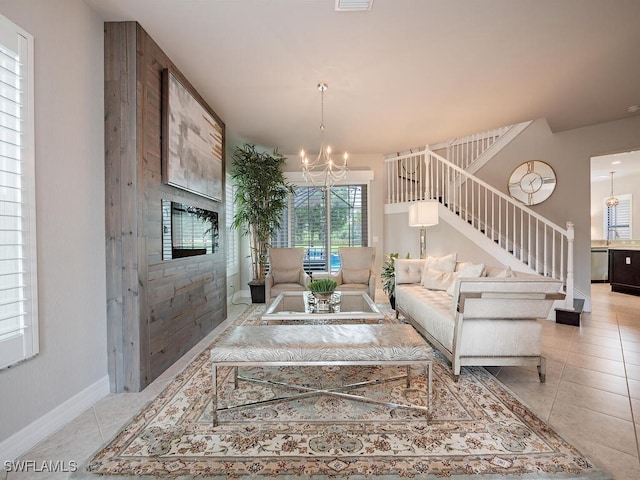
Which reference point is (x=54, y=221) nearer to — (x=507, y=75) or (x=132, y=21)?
(x=132, y=21)

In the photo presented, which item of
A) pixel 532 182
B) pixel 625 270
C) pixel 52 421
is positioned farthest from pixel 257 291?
pixel 625 270

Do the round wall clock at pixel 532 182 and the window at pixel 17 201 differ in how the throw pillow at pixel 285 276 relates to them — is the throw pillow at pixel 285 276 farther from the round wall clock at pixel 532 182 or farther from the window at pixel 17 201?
the round wall clock at pixel 532 182

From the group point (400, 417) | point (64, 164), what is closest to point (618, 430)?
point (400, 417)

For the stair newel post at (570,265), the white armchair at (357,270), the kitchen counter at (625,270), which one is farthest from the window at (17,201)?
the kitchen counter at (625,270)

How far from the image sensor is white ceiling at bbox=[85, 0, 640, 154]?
7.31ft

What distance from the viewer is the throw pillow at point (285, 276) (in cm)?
457

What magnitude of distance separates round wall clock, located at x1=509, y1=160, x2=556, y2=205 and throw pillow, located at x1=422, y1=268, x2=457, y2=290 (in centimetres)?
269

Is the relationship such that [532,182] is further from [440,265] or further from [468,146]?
[440,265]

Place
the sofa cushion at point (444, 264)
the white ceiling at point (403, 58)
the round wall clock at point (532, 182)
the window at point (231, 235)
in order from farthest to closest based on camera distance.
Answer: the window at point (231, 235) < the round wall clock at point (532, 182) < the sofa cushion at point (444, 264) < the white ceiling at point (403, 58)

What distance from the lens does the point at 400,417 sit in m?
1.88

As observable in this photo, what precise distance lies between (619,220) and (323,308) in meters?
8.82

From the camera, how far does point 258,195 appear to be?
5.16m

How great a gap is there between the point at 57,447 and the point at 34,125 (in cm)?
182

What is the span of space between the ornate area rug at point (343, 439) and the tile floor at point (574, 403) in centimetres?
13
